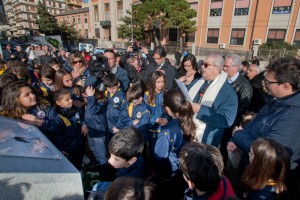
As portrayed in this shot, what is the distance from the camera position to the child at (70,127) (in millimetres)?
2588

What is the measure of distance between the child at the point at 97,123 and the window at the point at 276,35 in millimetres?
23440

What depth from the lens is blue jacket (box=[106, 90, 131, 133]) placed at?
122 inches

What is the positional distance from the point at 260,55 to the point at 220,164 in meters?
19.8

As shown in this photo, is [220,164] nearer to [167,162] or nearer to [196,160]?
[196,160]

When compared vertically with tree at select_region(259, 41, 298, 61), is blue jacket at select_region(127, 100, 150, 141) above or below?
below

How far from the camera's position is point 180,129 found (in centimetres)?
207

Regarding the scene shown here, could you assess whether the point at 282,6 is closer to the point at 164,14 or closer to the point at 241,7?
the point at 241,7

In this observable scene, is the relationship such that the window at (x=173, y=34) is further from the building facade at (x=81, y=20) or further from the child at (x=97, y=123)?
the child at (x=97, y=123)

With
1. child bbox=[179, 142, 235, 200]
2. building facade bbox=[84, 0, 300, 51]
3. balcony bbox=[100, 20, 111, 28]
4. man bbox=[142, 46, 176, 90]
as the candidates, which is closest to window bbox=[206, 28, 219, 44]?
building facade bbox=[84, 0, 300, 51]

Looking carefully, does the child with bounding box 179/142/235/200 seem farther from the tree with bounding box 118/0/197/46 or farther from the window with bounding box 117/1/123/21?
the window with bounding box 117/1/123/21

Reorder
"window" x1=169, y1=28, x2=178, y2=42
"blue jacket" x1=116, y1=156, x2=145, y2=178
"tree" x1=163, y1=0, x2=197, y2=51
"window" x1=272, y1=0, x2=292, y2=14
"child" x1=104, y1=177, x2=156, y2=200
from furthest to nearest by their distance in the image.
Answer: "window" x1=169, y1=28, x2=178, y2=42
"tree" x1=163, y1=0, x2=197, y2=51
"window" x1=272, y1=0, x2=292, y2=14
"blue jacket" x1=116, y1=156, x2=145, y2=178
"child" x1=104, y1=177, x2=156, y2=200

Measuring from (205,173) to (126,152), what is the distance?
69cm

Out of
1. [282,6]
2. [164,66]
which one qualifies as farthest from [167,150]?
[282,6]

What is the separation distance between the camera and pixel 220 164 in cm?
135
